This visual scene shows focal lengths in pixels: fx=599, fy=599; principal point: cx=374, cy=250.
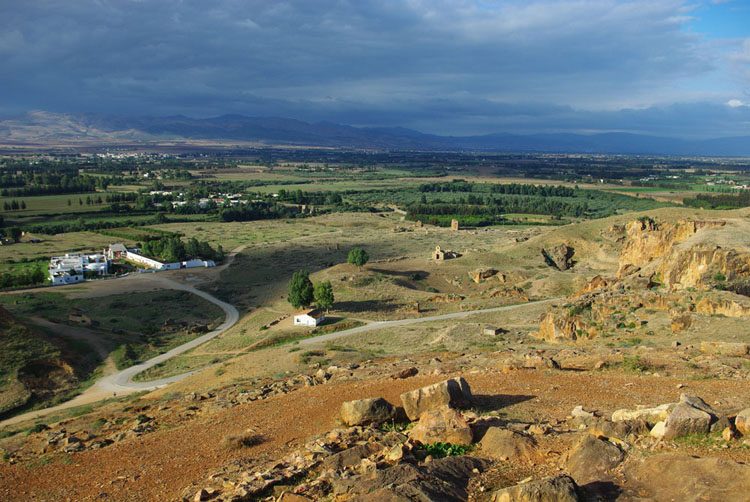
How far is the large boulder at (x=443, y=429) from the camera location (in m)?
14.9

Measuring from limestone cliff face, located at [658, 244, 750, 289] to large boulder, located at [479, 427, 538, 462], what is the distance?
1218 inches

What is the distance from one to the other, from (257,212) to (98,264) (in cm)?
6090

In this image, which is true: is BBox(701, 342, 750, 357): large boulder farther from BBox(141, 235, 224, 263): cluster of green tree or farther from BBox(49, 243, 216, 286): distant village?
BBox(141, 235, 224, 263): cluster of green tree

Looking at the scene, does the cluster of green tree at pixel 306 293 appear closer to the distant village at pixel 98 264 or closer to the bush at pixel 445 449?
the distant village at pixel 98 264

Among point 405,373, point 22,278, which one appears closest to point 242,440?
point 405,373

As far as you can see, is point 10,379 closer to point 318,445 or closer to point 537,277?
point 318,445

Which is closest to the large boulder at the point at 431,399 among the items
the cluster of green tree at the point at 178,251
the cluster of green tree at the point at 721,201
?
the cluster of green tree at the point at 178,251

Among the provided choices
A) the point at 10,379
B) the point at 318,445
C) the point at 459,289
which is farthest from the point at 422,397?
the point at 459,289

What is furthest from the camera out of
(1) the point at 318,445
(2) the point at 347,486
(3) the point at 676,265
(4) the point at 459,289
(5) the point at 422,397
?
(4) the point at 459,289

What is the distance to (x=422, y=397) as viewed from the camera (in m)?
17.5

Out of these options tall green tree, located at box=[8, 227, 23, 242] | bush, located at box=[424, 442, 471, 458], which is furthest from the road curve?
tall green tree, located at box=[8, 227, 23, 242]

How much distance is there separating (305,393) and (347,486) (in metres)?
10.1

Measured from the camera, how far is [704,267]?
4272 cm

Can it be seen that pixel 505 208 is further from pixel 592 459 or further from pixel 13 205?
pixel 592 459
